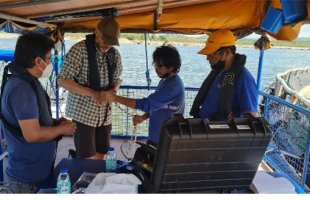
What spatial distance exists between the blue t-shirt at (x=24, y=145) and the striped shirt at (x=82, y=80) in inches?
37.6

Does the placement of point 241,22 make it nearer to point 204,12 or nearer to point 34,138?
point 204,12

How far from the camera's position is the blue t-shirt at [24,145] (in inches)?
74.8

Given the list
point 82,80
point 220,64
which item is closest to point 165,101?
point 220,64

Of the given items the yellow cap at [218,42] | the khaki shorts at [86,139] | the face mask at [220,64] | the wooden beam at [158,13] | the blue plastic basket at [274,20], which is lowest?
the khaki shorts at [86,139]

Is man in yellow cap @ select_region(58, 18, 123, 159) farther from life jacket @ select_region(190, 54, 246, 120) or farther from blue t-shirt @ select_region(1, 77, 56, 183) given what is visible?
life jacket @ select_region(190, 54, 246, 120)

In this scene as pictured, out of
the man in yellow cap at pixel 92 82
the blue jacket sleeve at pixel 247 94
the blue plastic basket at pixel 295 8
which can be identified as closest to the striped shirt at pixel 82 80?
the man in yellow cap at pixel 92 82

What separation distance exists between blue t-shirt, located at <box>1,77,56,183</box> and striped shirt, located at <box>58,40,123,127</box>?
95cm

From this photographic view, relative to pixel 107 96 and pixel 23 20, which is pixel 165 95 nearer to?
pixel 107 96

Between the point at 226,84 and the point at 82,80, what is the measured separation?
53.0 inches

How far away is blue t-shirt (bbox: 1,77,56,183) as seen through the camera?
1900mm

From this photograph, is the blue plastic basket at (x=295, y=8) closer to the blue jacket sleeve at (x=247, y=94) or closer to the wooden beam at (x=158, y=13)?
the blue jacket sleeve at (x=247, y=94)

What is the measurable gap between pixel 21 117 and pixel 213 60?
1379 mm
